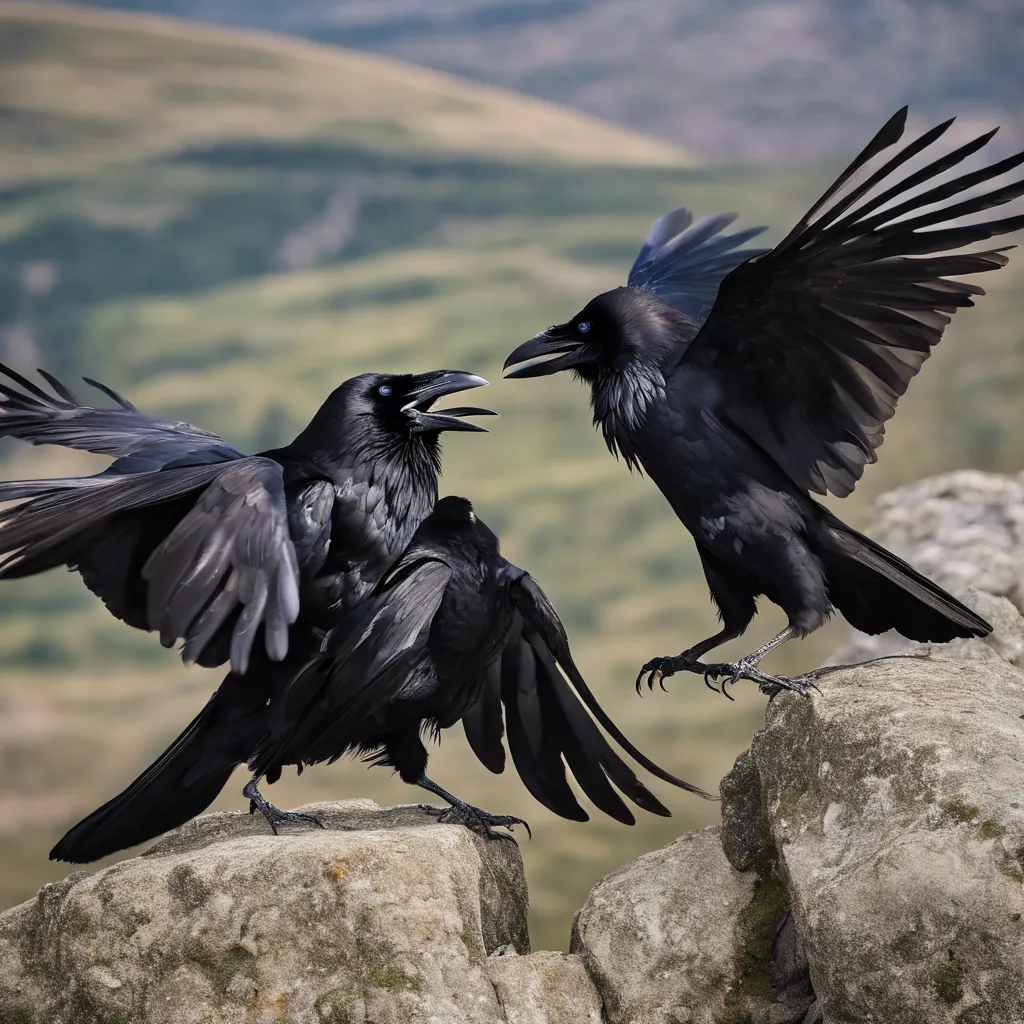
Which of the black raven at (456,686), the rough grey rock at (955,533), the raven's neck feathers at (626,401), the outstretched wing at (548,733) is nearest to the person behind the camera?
the black raven at (456,686)

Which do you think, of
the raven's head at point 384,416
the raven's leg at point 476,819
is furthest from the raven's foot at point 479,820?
the raven's head at point 384,416

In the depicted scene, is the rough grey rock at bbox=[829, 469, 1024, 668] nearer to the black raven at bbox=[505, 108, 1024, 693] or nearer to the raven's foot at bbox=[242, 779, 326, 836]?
the black raven at bbox=[505, 108, 1024, 693]

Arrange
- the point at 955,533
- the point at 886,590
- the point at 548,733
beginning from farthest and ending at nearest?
the point at 955,533 → the point at 548,733 → the point at 886,590

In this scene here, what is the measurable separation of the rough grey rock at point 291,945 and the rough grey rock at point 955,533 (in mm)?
2585

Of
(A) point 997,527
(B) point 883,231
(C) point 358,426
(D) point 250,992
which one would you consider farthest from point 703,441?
(A) point 997,527

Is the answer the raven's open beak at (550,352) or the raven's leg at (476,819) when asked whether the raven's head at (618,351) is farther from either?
the raven's leg at (476,819)

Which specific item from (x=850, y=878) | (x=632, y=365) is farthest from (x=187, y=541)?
(x=850, y=878)

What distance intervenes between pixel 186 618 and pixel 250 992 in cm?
88

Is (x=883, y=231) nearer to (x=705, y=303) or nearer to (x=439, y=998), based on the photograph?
(x=705, y=303)

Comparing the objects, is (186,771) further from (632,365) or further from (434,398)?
(632,365)

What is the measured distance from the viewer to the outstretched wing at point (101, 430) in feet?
13.3

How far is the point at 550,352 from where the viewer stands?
3939mm

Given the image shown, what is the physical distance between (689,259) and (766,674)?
1846mm

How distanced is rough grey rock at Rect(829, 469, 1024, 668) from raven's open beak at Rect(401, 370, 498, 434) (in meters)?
2.17
